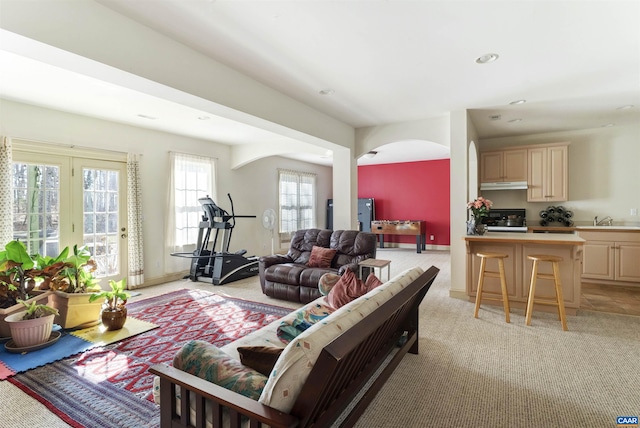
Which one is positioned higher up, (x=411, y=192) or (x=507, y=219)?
(x=411, y=192)

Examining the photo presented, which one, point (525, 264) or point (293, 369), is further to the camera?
point (525, 264)

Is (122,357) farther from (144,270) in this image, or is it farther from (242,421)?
(144,270)

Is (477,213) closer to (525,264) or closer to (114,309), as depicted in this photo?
(525,264)

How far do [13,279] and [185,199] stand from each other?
9.49 feet

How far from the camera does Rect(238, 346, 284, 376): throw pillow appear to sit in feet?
4.64

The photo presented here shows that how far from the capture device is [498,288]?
3885mm

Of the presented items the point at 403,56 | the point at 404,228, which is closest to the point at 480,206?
the point at 403,56

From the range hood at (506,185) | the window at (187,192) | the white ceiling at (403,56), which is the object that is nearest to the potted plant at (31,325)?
the white ceiling at (403,56)

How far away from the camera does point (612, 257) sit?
4766 mm

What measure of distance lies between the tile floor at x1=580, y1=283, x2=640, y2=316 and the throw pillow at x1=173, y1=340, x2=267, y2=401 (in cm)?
432

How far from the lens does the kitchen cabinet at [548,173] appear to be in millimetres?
5227

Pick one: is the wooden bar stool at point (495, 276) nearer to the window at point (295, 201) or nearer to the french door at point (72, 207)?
the french door at point (72, 207)

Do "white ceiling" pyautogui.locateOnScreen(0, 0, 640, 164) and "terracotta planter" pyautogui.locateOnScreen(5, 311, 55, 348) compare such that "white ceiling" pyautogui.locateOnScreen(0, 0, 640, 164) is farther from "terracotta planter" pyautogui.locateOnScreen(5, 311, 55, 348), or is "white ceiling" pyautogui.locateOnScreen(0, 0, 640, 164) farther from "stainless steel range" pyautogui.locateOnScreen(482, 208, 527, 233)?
"terracotta planter" pyautogui.locateOnScreen(5, 311, 55, 348)

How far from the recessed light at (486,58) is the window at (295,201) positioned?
576 centimetres
